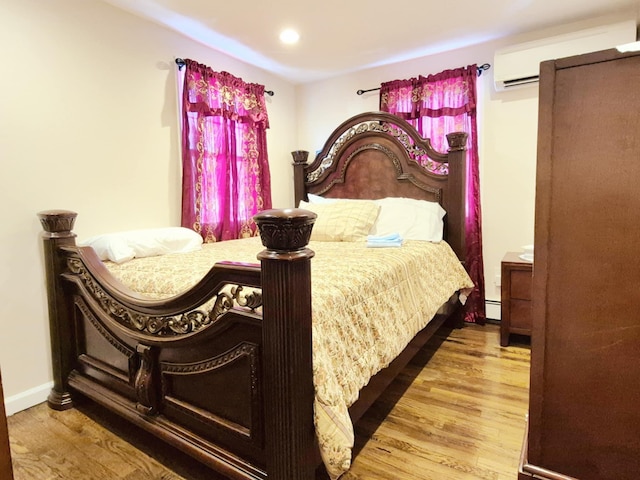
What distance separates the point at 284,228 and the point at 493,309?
9.01ft

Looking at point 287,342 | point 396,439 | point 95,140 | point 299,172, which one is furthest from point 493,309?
point 95,140

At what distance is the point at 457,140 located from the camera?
9.76 feet

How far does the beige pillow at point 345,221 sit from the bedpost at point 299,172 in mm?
720

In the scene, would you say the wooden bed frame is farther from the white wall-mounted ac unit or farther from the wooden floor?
the white wall-mounted ac unit

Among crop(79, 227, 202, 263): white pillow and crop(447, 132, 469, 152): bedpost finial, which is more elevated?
crop(447, 132, 469, 152): bedpost finial

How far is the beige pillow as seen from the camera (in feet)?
9.66

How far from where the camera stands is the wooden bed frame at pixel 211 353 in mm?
1133

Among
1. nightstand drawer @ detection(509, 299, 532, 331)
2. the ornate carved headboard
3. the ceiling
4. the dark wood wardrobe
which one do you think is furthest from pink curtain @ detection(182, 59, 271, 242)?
the dark wood wardrobe

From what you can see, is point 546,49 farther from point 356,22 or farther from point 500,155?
point 356,22

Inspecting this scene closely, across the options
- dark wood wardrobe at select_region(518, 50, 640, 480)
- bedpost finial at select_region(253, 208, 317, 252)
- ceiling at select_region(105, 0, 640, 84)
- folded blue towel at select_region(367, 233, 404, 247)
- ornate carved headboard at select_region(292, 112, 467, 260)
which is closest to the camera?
dark wood wardrobe at select_region(518, 50, 640, 480)

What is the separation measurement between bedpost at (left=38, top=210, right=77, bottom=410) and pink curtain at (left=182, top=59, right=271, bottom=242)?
930 millimetres

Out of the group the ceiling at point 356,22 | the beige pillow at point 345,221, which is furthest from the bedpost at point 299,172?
the ceiling at point 356,22

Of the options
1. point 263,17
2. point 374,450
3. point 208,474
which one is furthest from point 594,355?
point 263,17

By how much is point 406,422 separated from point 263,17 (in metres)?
2.66
